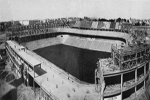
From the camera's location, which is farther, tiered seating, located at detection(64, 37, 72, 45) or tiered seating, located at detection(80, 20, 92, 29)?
tiered seating, located at detection(80, 20, 92, 29)

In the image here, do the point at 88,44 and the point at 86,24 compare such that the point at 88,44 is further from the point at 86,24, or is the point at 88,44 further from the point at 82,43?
the point at 86,24

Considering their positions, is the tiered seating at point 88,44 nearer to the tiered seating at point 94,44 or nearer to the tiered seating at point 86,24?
the tiered seating at point 94,44

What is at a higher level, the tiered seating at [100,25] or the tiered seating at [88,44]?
the tiered seating at [100,25]

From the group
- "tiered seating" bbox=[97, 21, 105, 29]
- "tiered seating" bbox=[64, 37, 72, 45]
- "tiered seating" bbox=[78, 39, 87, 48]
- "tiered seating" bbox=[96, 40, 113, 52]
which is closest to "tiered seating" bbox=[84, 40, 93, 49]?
"tiered seating" bbox=[78, 39, 87, 48]

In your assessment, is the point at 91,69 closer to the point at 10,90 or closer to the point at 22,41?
the point at 10,90

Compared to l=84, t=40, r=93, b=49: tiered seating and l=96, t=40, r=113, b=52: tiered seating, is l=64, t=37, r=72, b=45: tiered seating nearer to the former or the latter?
l=84, t=40, r=93, b=49: tiered seating

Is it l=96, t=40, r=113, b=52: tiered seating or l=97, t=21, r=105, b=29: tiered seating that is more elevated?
l=97, t=21, r=105, b=29: tiered seating

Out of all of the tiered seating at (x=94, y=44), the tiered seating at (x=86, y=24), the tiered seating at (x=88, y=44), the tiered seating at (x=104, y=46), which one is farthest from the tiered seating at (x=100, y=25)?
the tiered seating at (x=104, y=46)

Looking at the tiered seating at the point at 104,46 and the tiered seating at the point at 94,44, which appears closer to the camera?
the tiered seating at the point at 104,46

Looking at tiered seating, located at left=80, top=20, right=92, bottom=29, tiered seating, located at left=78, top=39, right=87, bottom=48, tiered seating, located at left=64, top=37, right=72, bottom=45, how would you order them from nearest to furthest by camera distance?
tiered seating, located at left=78, top=39, right=87, bottom=48
tiered seating, located at left=64, top=37, right=72, bottom=45
tiered seating, located at left=80, top=20, right=92, bottom=29

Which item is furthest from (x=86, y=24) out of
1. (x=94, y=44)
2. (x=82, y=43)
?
(x=94, y=44)

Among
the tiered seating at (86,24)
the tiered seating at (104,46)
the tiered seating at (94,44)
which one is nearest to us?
the tiered seating at (104,46)

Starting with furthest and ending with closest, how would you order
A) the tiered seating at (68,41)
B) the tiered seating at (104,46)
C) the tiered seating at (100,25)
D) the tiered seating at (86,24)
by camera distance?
the tiered seating at (86,24) → the tiered seating at (100,25) → the tiered seating at (68,41) → the tiered seating at (104,46)

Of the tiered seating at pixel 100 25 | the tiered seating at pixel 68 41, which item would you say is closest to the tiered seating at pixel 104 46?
the tiered seating at pixel 100 25
